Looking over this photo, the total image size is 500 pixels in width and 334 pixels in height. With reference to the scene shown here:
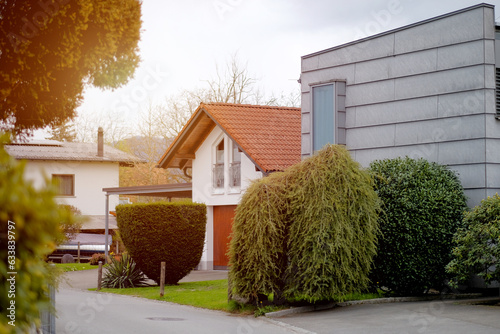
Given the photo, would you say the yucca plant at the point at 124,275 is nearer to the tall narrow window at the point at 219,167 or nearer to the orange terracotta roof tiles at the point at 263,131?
the orange terracotta roof tiles at the point at 263,131

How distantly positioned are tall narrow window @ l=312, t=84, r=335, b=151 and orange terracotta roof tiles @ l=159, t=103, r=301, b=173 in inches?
242

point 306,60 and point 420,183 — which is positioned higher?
point 306,60

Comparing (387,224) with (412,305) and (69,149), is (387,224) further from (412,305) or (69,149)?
(69,149)

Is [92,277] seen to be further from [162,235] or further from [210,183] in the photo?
[162,235]

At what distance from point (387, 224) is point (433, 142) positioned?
3149 mm

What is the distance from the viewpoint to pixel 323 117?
20.3 meters

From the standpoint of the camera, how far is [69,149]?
45.3m

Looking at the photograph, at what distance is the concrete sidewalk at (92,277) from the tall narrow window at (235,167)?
3821 mm

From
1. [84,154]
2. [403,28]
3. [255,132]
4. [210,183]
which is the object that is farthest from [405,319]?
[84,154]

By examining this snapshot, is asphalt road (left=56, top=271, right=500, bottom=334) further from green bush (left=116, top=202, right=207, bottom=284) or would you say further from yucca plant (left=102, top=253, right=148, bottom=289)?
yucca plant (left=102, top=253, right=148, bottom=289)

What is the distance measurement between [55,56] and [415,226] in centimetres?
1071

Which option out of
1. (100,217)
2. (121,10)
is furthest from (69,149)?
(121,10)

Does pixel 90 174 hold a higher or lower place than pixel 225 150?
lower

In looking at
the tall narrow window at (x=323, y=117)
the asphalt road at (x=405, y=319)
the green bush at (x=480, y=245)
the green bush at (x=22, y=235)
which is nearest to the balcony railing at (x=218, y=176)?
the tall narrow window at (x=323, y=117)
